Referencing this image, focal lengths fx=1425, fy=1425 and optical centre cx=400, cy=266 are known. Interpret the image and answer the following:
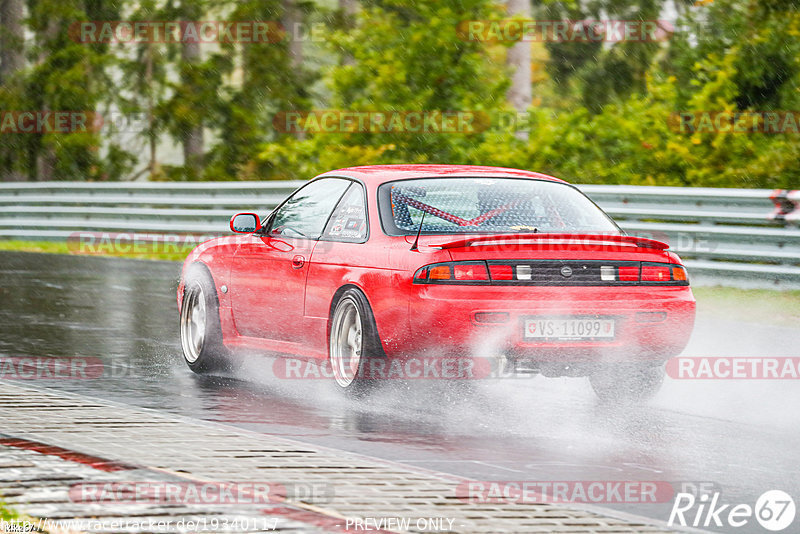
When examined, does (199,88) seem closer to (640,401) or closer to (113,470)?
(640,401)

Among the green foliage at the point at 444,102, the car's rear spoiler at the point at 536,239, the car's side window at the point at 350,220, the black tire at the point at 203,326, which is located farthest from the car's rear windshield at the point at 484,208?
the green foliage at the point at 444,102

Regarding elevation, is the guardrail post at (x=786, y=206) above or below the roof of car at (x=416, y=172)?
below

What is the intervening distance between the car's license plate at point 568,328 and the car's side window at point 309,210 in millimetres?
1907

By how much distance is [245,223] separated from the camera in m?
9.84

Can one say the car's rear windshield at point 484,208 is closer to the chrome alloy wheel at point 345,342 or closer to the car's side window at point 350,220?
the car's side window at point 350,220

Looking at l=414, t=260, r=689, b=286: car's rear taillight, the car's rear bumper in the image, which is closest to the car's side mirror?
the car's rear bumper

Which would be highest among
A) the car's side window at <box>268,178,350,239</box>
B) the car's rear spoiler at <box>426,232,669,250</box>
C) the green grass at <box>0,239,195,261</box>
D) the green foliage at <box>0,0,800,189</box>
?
the green foliage at <box>0,0,800,189</box>

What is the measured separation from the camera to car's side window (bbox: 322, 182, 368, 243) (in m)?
8.99

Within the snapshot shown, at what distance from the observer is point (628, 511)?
5902 millimetres

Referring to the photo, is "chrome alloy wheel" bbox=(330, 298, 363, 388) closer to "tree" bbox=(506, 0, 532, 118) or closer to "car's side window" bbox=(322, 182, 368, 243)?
"car's side window" bbox=(322, 182, 368, 243)

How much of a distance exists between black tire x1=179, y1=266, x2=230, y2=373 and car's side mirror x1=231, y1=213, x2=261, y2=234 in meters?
0.65

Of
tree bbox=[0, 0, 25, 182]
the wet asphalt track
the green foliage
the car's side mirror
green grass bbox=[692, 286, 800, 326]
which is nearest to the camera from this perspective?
the wet asphalt track

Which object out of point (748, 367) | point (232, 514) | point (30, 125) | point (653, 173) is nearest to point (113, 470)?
point (232, 514)

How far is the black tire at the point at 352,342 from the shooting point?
8.50 metres
